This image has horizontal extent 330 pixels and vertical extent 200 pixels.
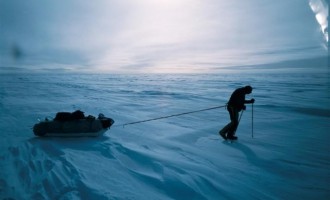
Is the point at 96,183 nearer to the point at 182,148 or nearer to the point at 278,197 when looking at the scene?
the point at 182,148

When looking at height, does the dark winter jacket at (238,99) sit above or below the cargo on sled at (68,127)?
above

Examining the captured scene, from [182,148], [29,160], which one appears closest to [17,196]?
[29,160]

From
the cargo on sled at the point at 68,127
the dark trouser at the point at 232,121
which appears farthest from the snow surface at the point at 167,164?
the dark trouser at the point at 232,121

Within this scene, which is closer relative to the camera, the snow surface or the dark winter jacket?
the snow surface

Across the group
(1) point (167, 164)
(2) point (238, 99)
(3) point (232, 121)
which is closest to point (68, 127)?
(1) point (167, 164)

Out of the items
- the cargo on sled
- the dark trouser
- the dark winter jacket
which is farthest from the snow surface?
the dark winter jacket

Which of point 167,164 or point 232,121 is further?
point 232,121

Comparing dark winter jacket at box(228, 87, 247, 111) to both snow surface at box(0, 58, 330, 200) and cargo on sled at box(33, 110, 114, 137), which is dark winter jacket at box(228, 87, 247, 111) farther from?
cargo on sled at box(33, 110, 114, 137)

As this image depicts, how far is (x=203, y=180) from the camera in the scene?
4.43 m

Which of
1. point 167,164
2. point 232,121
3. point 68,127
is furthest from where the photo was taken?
point 232,121

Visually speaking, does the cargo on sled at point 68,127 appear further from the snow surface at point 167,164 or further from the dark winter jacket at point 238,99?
the dark winter jacket at point 238,99

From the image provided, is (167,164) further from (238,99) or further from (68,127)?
(68,127)

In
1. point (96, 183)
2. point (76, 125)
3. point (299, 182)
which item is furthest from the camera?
point (76, 125)

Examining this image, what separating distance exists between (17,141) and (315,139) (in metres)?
8.95
